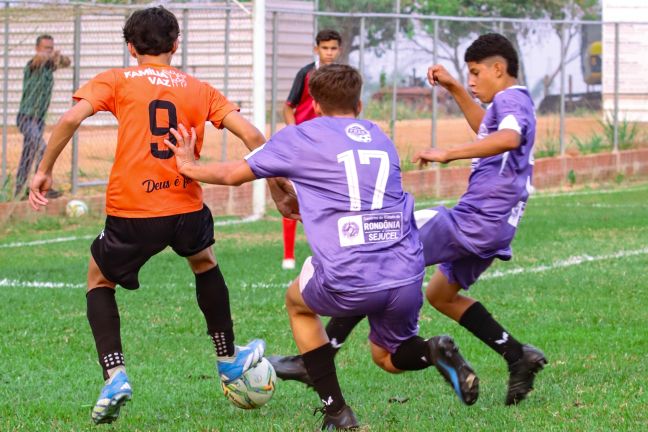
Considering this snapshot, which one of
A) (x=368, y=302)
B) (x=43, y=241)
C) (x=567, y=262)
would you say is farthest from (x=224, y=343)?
(x=43, y=241)

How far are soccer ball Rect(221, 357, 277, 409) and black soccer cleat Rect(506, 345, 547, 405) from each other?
1.11 m

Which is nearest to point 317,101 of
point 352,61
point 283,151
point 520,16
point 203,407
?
point 283,151

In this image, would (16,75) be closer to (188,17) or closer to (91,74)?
(91,74)

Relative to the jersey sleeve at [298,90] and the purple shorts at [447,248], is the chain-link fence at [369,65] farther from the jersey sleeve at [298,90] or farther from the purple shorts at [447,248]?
the purple shorts at [447,248]

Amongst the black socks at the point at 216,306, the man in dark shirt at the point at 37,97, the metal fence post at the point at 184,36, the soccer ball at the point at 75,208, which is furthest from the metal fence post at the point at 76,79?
the black socks at the point at 216,306

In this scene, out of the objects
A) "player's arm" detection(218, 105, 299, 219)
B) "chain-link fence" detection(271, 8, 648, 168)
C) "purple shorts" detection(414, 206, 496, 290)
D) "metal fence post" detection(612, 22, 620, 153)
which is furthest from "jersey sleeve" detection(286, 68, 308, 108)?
"metal fence post" detection(612, 22, 620, 153)

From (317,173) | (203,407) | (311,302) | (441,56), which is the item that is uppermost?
(441,56)

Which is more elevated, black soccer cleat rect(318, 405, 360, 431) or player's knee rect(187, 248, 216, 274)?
player's knee rect(187, 248, 216, 274)

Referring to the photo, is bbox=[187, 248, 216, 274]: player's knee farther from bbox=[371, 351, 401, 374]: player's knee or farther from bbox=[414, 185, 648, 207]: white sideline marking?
bbox=[414, 185, 648, 207]: white sideline marking

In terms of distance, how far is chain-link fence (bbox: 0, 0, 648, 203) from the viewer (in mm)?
16281

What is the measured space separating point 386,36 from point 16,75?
604 centimetres

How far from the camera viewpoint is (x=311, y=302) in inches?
215

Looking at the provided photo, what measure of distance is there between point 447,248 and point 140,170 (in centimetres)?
159

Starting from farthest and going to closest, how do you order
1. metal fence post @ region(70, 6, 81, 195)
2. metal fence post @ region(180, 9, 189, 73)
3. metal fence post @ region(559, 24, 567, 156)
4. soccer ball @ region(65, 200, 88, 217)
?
metal fence post @ region(559, 24, 567, 156), metal fence post @ region(180, 9, 189, 73), metal fence post @ region(70, 6, 81, 195), soccer ball @ region(65, 200, 88, 217)
